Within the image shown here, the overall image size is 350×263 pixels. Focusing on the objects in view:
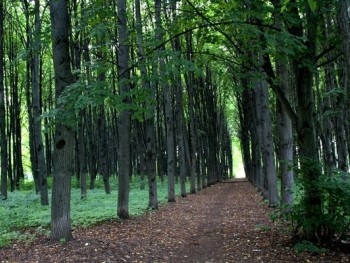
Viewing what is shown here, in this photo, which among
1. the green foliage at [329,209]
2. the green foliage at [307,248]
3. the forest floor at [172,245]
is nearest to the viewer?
the green foliage at [329,209]

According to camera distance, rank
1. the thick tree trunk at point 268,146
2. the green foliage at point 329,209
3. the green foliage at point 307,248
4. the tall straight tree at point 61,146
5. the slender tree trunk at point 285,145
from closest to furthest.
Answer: the green foliage at point 329,209 < the green foliage at point 307,248 < the tall straight tree at point 61,146 < the slender tree trunk at point 285,145 < the thick tree trunk at point 268,146

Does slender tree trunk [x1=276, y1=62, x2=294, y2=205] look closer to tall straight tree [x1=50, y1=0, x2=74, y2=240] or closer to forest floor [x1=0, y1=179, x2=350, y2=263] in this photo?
forest floor [x1=0, y1=179, x2=350, y2=263]

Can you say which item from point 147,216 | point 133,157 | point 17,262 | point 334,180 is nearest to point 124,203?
point 147,216

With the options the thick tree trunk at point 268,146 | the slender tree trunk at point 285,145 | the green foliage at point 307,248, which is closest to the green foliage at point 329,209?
the green foliage at point 307,248

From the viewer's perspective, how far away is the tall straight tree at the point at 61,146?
745 cm

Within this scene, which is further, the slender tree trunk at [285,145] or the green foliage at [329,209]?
the slender tree trunk at [285,145]

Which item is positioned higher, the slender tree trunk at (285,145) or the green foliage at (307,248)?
the slender tree trunk at (285,145)

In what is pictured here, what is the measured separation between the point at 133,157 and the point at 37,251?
98.2 feet

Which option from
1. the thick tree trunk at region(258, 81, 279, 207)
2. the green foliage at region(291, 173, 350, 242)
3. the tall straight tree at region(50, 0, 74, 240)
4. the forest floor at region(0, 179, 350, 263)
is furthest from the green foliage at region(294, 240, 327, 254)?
the thick tree trunk at region(258, 81, 279, 207)

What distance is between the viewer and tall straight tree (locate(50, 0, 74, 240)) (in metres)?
7.45

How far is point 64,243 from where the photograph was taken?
7242 mm

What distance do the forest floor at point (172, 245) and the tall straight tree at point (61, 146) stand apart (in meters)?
0.43

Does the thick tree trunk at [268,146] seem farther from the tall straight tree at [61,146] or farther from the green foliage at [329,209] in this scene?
the tall straight tree at [61,146]

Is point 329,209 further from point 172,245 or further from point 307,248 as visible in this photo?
point 172,245
